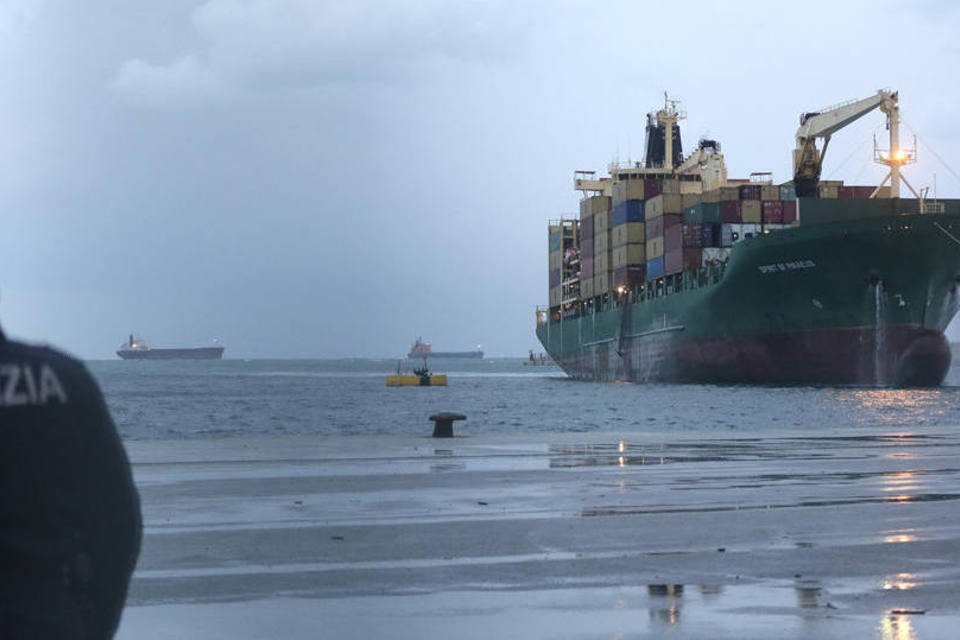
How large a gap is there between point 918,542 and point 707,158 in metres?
82.1

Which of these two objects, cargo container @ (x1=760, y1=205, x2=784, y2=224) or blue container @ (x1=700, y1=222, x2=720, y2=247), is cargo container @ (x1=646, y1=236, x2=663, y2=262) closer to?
blue container @ (x1=700, y1=222, x2=720, y2=247)

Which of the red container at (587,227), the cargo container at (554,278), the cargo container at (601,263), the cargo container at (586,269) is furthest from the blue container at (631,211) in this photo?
the cargo container at (554,278)

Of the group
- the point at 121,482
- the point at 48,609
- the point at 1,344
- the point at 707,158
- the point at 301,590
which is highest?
the point at 707,158

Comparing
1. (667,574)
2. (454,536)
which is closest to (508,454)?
(454,536)

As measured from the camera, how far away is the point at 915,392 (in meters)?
59.2

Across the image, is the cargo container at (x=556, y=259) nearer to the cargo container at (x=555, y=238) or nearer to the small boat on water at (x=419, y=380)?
the cargo container at (x=555, y=238)

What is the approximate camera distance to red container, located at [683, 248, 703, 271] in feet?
247

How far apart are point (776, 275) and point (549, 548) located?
185ft

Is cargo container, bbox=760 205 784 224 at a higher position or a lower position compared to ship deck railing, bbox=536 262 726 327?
higher

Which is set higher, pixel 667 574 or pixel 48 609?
pixel 48 609

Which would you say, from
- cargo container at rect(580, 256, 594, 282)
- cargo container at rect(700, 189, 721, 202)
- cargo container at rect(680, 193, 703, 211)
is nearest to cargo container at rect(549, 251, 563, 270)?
cargo container at rect(580, 256, 594, 282)

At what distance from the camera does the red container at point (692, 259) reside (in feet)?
247

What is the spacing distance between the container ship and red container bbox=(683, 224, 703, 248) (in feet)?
0.33

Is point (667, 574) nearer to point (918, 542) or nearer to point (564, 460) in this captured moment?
point (918, 542)
